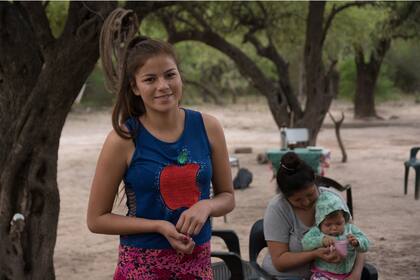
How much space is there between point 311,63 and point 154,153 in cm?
1201

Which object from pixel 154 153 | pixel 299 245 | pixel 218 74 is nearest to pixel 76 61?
pixel 299 245

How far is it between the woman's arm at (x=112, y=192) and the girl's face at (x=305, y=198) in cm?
141

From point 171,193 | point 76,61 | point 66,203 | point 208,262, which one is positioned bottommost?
point 66,203

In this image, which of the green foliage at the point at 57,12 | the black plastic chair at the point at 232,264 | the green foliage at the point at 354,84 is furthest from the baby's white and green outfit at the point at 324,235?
the green foliage at the point at 354,84

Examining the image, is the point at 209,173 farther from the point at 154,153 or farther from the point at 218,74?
the point at 218,74

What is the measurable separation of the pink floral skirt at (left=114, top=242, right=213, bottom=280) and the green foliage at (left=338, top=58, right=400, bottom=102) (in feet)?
101

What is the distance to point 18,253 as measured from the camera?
16.1 ft

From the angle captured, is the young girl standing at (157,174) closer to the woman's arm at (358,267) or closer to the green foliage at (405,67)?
the woman's arm at (358,267)

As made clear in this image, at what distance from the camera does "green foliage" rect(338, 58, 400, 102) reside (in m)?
33.3

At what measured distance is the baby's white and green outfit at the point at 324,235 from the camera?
3.20 metres

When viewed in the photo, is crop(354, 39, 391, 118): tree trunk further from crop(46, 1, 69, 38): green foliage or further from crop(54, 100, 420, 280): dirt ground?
crop(46, 1, 69, 38): green foliage

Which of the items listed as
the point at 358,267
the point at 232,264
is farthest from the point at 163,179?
the point at 358,267

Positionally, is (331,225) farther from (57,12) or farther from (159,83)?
(57,12)

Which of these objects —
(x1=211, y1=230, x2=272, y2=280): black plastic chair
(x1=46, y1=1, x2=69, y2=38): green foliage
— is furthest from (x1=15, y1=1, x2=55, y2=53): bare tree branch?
(x1=46, y1=1, x2=69, y2=38): green foliage
